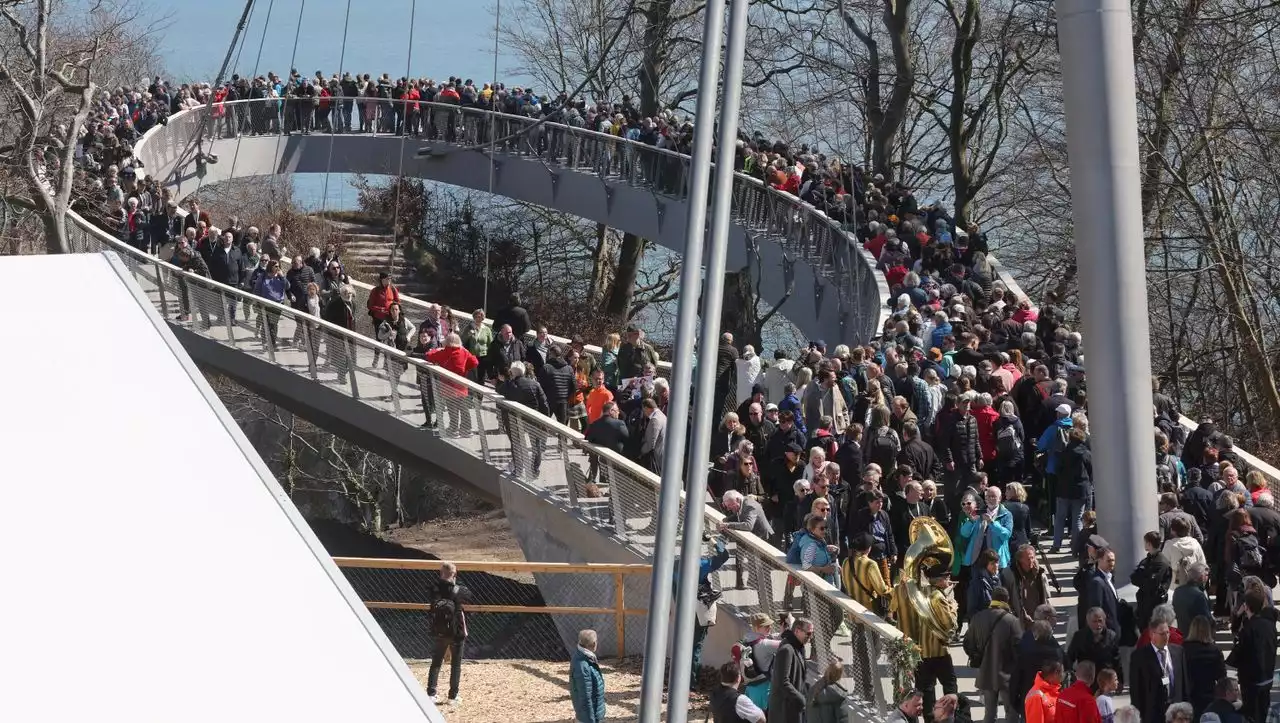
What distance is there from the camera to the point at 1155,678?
389 inches

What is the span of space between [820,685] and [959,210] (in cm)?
2326

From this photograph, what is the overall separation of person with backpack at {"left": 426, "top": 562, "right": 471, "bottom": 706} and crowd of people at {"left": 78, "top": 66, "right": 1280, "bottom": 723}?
1751 mm

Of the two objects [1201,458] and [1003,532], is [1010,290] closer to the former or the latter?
[1201,458]

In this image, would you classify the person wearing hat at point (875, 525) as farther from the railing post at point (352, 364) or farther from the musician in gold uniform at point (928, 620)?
the railing post at point (352, 364)

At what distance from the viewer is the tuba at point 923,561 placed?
1078 cm

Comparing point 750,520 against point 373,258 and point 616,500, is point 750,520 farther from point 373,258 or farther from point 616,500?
point 373,258

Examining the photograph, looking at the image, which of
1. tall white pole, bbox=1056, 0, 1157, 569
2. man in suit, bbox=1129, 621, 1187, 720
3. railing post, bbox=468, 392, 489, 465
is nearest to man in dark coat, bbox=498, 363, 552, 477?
railing post, bbox=468, 392, 489, 465

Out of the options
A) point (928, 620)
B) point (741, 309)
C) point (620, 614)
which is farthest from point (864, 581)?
point (741, 309)

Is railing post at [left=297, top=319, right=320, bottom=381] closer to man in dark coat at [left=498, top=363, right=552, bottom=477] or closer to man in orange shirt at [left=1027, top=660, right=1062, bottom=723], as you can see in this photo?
man in dark coat at [left=498, top=363, right=552, bottom=477]

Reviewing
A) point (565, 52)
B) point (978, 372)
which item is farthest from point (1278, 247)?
point (565, 52)

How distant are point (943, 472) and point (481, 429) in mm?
5996

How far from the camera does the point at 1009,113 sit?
122 feet

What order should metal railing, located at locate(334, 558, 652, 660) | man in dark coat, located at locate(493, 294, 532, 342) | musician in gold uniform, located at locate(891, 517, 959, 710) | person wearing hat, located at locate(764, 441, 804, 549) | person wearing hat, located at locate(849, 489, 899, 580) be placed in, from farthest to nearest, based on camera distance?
man in dark coat, located at locate(493, 294, 532, 342) < person wearing hat, located at locate(764, 441, 804, 549) < metal railing, located at locate(334, 558, 652, 660) < person wearing hat, located at locate(849, 489, 899, 580) < musician in gold uniform, located at locate(891, 517, 959, 710)

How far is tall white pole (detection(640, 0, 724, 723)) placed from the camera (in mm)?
6008
